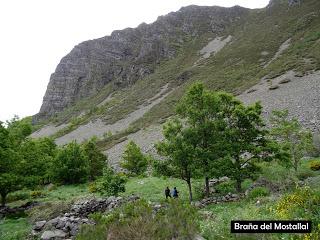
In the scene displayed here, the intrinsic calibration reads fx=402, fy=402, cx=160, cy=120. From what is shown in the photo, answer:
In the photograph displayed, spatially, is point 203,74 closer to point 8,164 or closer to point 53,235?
point 8,164

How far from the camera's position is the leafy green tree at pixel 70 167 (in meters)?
46.7

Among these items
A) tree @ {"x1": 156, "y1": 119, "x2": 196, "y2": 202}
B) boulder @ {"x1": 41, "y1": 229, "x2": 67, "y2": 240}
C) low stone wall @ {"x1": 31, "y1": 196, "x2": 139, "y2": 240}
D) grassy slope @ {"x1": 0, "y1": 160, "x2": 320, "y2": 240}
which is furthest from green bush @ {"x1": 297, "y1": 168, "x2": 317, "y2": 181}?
boulder @ {"x1": 41, "y1": 229, "x2": 67, "y2": 240}

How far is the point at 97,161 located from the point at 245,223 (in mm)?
45415

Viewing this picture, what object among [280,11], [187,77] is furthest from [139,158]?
[280,11]

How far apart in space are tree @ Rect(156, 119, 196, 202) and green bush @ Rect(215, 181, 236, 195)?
2.39 m

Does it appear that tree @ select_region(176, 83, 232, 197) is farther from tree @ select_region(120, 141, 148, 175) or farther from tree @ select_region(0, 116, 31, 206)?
tree @ select_region(120, 141, 148, 175)

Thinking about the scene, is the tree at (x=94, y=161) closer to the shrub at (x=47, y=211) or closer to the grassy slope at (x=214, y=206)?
the grassy slope at (x=214, y=206)

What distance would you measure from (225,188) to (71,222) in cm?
1368

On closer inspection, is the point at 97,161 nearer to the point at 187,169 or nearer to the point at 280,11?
the point at 187,169

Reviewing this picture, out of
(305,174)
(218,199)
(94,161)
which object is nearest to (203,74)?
(94,161)

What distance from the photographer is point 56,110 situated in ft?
654

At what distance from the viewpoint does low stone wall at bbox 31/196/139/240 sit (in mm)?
18625

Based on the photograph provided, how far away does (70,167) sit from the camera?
1854 inches

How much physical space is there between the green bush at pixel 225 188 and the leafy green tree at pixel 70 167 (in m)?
21.0
